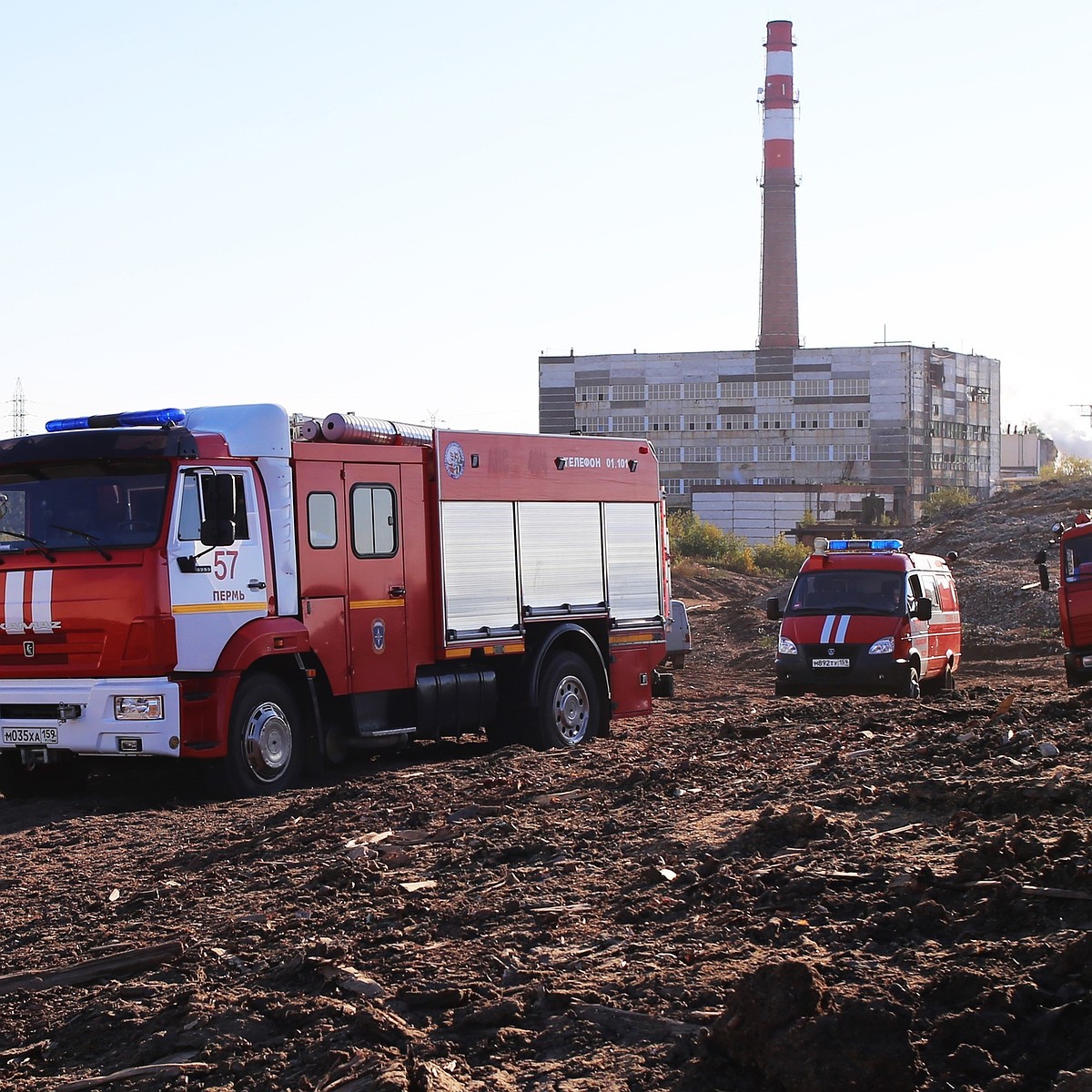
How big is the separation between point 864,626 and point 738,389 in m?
79.4

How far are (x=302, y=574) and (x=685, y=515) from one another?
62315 mm

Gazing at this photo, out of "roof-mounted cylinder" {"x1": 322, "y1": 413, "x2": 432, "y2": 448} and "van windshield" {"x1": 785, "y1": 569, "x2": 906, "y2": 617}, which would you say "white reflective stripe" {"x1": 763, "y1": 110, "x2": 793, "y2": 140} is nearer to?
"van windshield" {"x1": 785, "y1": 569, "x2": 906, "y2": 617}

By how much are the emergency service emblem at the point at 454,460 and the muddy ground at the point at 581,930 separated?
325cm

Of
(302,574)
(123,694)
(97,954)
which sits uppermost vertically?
(302,574)

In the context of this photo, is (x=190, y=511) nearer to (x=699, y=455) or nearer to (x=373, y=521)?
(x=373, y=521)

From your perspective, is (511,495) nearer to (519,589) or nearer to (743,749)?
(519,589)

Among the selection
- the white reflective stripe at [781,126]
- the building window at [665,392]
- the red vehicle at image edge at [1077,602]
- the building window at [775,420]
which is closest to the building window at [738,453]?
the building window at [775,420]

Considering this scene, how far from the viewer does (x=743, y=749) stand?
41.7 ft

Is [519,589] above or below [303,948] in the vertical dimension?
above

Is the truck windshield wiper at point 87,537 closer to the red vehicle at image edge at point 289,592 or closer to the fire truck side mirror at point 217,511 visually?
the red vehicle at image edge at point 289,592

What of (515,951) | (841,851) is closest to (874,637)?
(841,851)

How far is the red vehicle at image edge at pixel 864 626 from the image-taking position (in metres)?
19.7

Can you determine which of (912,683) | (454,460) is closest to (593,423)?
(912,683)

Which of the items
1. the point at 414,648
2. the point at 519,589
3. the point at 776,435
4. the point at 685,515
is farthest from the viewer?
the point at 776,435
